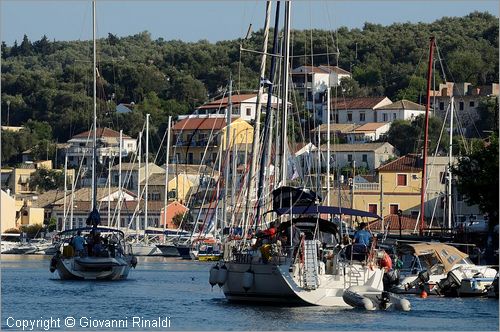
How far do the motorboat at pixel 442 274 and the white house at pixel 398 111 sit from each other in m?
118

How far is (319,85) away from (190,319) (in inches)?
5931

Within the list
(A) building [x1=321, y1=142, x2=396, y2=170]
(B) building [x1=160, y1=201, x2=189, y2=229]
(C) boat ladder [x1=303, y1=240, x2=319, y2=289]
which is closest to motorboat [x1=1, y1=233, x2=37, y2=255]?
(B) building [x1=160, y1=201, x2=189, y2=229]

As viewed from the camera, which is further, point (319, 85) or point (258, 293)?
point (319, 85)

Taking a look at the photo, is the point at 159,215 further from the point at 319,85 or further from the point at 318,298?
the point at 318,298

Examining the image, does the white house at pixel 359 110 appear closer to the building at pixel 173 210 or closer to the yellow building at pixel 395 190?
the building at pixel 173 210

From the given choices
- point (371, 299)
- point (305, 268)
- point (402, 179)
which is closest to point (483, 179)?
point (371, 299)

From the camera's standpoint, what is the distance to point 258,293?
143 feet

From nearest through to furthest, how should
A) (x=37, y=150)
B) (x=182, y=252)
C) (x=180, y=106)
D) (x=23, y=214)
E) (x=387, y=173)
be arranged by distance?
(x=182, y=252) → (x=387, y=173) → (x=23, y=214) → (x=37, y=150) → (x=180, y=106)

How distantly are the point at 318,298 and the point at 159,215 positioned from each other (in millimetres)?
86595

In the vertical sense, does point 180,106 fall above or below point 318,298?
above

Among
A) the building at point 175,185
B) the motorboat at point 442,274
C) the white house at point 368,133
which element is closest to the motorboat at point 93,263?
the motorboat at point 442,274

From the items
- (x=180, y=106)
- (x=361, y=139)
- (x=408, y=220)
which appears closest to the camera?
(x=408, y=220)

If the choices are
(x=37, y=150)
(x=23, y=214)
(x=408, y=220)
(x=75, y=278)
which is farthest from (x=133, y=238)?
(x=37, y=150)

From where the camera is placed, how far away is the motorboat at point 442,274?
4994 cm
